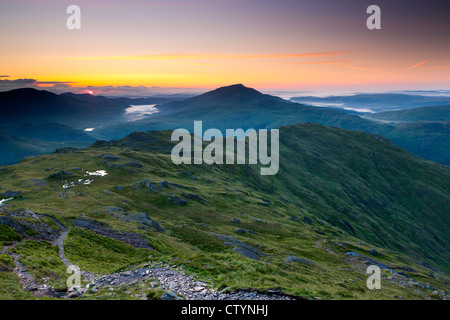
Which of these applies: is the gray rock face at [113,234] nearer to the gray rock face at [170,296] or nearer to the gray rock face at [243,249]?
the gray rock face at [243,249]

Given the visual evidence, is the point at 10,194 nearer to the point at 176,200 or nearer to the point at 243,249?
the point at 176,200

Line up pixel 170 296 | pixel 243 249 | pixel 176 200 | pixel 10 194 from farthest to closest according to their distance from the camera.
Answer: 1. pixel 176 200
2. pixel 10 194
3. pixel 243 249
4. pixel 170 296

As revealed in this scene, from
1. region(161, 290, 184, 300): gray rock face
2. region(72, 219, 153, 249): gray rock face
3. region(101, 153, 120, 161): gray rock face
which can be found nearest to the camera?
region(161, 290, 184, 300): gray rock face

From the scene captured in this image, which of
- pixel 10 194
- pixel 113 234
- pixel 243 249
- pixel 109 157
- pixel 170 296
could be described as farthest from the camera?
pixel 109 157

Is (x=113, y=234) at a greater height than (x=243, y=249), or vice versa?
(x=113, y=234)

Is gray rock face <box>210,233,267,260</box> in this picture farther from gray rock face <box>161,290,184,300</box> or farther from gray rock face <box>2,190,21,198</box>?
gray rock face <box>2,190,21,198</box>

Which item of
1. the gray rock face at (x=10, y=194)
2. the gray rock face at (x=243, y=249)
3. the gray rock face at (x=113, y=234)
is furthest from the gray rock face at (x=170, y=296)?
the gray rock face at (x=10, y=194)

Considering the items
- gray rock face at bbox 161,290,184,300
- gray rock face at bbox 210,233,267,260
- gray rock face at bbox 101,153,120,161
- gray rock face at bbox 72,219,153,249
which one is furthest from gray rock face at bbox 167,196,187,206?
gray rock face at bbox 161,290,184,300

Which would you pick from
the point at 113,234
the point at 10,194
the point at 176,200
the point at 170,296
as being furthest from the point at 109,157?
the point at 170,296

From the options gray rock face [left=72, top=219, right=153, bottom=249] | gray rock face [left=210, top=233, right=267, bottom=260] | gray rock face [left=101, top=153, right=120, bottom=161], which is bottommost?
gray rock face [left=210, top=233, right=267, bottom=260]

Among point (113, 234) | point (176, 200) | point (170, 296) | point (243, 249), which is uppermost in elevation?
point (170, 296)
